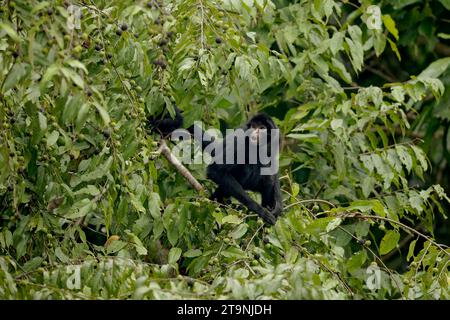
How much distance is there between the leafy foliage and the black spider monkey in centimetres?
16

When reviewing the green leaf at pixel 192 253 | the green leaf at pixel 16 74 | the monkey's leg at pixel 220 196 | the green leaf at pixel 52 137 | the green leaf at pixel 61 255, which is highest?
the green leaf at pixel 16 74

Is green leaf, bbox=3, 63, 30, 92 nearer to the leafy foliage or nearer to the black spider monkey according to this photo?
the leafy foliage

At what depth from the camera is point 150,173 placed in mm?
5316

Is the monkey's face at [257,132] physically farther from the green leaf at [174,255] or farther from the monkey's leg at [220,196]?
the green leaf at [174,255]

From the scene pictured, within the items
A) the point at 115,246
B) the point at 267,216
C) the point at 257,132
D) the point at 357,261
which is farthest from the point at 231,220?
the point at 257,132

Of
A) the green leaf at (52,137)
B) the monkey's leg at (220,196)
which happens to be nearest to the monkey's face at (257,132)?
the monkey's leg at (220,196)

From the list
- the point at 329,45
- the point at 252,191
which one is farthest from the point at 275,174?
the point at 329,45

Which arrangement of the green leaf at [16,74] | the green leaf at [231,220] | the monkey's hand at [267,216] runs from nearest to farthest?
1. the green leaf at [16,74]
2. the green leaf at [231,220]
3. the monkey's hand at [267,216]

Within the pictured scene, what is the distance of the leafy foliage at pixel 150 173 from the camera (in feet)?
13.3

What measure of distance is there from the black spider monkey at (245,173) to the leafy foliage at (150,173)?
0.52 ft

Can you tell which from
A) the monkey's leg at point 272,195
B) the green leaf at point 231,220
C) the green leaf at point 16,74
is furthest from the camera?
the monkey's leg at point 272,195

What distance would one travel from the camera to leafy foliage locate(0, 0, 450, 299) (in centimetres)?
404

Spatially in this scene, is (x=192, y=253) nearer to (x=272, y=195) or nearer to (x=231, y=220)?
(x=231, y=220)

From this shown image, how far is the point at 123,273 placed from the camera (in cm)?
436
